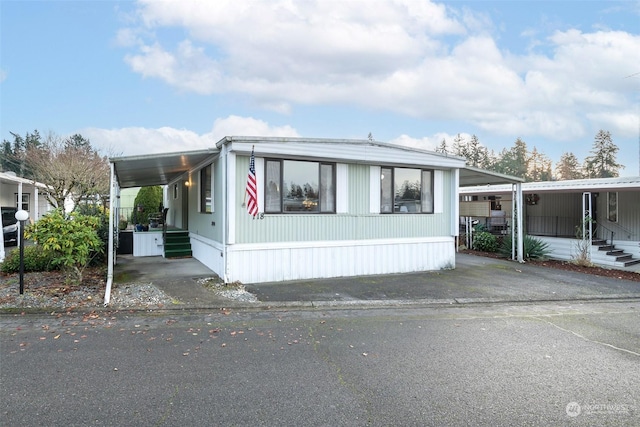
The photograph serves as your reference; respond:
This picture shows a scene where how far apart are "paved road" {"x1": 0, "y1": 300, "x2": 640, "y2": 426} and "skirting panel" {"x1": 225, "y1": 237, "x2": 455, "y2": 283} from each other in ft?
7.19

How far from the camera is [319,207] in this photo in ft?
29.4

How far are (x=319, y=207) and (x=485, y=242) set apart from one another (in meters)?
9.09

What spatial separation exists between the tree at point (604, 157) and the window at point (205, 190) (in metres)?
49.5

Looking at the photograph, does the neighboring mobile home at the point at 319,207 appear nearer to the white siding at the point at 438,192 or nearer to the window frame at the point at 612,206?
the white siding at the point at 438,192

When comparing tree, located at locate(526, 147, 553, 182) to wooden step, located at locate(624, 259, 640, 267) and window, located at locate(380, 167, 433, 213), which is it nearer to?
wooden step, located at locate(624, 259, 640, 267)

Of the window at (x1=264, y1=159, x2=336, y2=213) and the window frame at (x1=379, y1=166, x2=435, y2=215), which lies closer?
the window at (x1=264, y1=159, x2=336, y2=213)

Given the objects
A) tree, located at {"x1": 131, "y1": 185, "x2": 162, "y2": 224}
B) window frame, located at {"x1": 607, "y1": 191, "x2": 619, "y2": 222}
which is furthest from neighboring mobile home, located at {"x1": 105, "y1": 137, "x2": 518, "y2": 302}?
tree, located at {"x1": 131, "y1": 185, "x2": 162, "y2": 224}

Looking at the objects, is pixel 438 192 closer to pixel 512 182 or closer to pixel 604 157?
pixel 512 182

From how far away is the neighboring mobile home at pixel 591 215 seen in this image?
12.4 meters

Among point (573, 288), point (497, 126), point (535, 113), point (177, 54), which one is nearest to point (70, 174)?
point (177, 54)

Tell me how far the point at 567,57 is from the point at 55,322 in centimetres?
2089

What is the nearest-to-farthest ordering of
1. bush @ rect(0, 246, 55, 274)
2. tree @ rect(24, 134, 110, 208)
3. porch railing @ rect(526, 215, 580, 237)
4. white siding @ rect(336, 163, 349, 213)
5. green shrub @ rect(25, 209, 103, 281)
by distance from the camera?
green shrub @ rect(25, 209, 103, 281), bush @ rect(0, 246, 55, 274), white siding @ rect(336, 163, 349, 213), porch railing @ rect(526, 215, 580, 237), tree @ rect(24, 134, 110, 208)

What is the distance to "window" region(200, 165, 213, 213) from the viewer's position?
32.4ft

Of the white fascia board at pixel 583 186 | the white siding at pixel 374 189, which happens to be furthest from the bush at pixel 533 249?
the white siding at pixel 374 189
